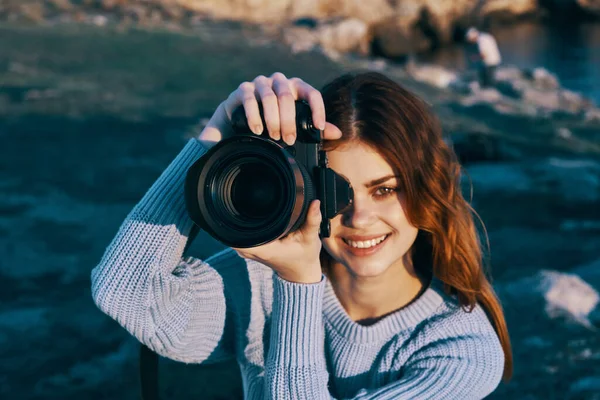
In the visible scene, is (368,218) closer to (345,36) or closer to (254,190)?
(254,190)

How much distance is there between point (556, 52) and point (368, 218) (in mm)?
14935

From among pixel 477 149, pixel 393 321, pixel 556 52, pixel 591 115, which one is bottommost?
pixel 556 52

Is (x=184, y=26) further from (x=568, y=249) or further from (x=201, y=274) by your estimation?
(x=201, y=274)

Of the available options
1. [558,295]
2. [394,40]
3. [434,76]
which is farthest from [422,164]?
[394,40]

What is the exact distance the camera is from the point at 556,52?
1495 centimetres

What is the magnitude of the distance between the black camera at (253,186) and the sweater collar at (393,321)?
357 millimetres

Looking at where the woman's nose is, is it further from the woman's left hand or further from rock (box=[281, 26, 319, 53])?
rock (box=[281, 26, 319, 53])

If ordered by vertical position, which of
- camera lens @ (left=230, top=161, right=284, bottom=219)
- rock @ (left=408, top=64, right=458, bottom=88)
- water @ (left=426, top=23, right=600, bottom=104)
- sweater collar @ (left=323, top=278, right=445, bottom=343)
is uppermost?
camera lens @ (left=230, top=161, right=284, bottom=219)

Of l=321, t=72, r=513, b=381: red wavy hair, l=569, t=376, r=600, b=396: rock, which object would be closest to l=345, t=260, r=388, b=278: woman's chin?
l=321, t=72, r=513, b=381: red wavy hair

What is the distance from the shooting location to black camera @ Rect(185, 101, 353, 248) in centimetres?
111

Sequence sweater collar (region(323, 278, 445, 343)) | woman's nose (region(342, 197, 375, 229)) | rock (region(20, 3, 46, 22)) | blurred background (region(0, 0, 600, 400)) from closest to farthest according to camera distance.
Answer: woman's nose (region(342, 197, 375, 229)) < sweater collar (region(323, 278, 445, 343)) < blurred background (region(0, 0, 600, 400)) < rock (region(20, 3, 46, 22))

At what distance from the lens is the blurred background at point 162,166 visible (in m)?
2.48

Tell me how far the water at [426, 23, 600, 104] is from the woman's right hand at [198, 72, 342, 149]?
1042cm

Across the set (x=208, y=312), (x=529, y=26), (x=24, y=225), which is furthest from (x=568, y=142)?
(x=529, y=26)
